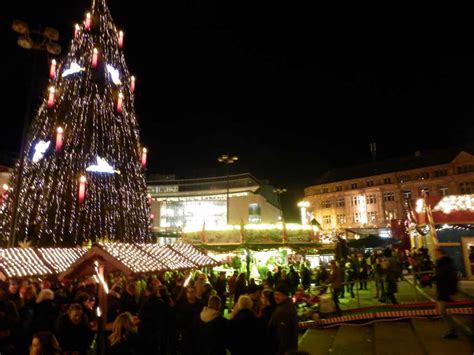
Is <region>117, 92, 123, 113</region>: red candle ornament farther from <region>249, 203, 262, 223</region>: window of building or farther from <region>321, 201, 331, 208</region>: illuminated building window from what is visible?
<region>321, 201, 331, 208</region>: illuminated building window

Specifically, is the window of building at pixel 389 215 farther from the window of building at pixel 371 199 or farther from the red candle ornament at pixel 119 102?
the red candle ornament at pixel 119 102

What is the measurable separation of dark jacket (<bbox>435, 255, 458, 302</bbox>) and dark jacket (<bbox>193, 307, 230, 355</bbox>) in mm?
4695

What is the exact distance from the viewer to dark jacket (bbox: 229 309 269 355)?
18.6ft

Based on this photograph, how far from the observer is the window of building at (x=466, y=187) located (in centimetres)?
5144

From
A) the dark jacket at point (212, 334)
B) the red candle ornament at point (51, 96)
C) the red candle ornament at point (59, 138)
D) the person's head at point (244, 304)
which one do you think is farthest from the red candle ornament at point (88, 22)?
the person's head at point (244, 304)

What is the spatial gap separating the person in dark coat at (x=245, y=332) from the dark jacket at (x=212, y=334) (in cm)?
15

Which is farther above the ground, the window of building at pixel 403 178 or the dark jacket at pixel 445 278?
the window of building at pixel 403 178

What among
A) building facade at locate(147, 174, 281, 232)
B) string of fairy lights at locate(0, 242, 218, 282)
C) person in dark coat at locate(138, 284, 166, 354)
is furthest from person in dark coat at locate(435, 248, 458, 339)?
building facade at locate(147, 174, 281, 232)

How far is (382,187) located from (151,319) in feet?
193

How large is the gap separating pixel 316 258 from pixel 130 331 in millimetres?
31588

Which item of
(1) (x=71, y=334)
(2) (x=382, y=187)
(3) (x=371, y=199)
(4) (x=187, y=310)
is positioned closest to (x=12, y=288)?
(1) (x=71, y=334)

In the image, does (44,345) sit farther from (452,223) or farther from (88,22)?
(88,22)

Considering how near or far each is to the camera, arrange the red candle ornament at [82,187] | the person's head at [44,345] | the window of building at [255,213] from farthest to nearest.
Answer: the window of building at [255,213] < the red candle ornament at [82,187] < the person's head at [44,345]

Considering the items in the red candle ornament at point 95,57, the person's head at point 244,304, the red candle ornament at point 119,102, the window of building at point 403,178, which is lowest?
the person's head at point 244,304
